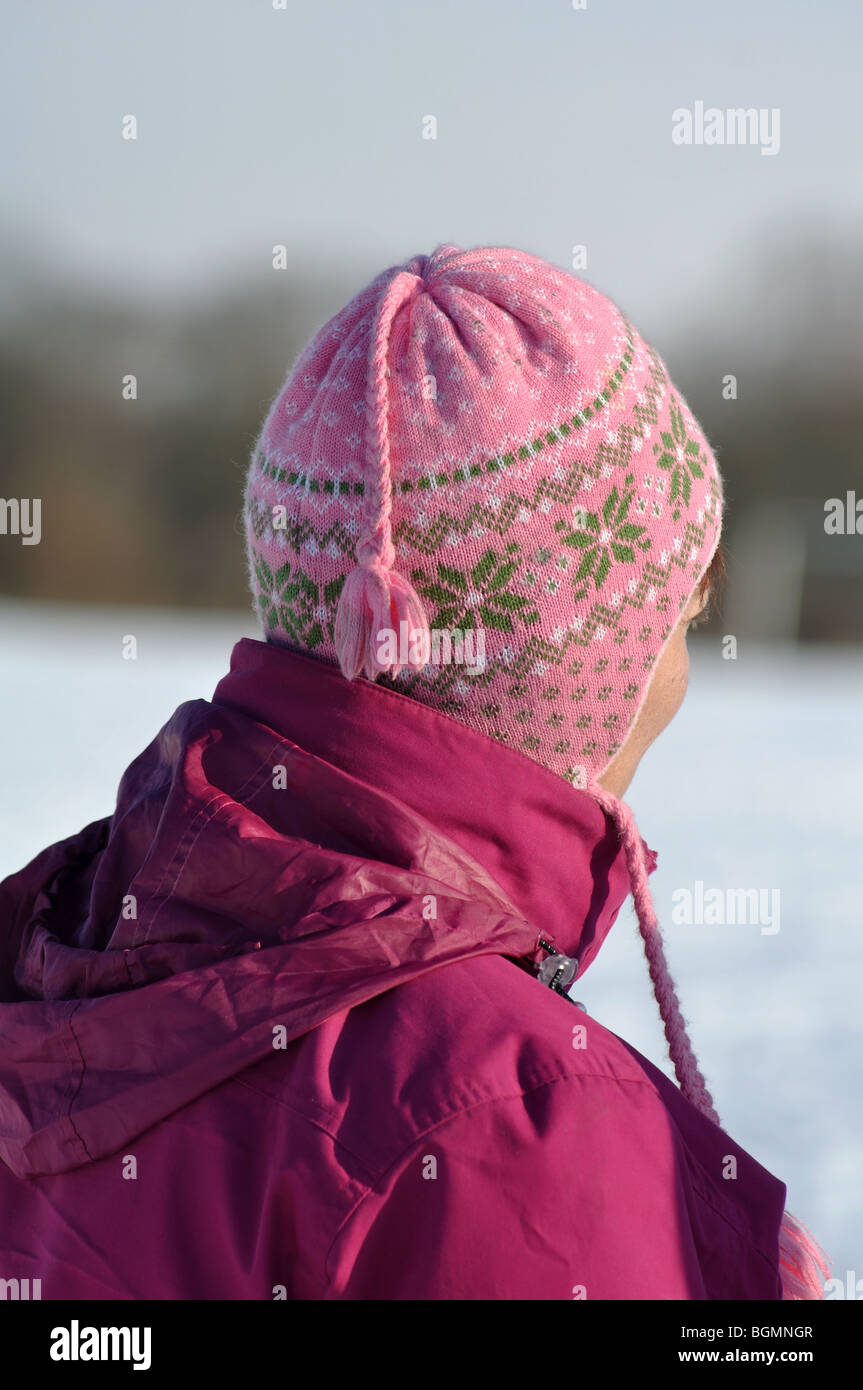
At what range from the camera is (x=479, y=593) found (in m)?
1.20

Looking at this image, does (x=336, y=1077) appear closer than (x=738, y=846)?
Yes

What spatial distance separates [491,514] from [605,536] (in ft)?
0.43

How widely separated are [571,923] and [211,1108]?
0.44 meters

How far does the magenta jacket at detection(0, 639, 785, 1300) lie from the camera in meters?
0.91

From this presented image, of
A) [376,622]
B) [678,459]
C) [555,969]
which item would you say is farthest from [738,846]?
[376,622]

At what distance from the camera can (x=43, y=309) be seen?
17125 mm

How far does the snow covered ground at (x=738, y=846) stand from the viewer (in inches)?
96.1

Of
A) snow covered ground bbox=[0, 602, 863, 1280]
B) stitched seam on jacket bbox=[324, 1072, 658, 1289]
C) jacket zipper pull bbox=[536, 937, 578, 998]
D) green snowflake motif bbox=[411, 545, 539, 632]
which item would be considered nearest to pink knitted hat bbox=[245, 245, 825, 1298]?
green snowflake motif bbox=[411, 545, 539, 632]

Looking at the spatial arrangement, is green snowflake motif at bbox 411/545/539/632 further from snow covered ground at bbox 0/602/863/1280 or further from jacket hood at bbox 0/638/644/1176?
snow covered ground at bbox 0/602/863/1280

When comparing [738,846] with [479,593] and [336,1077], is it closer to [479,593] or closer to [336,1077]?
[479,593]

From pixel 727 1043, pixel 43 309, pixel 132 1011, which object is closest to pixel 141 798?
pixel 132 1011

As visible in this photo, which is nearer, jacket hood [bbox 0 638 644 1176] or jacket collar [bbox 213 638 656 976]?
jacket hood [bbox 0 638 644 1176]

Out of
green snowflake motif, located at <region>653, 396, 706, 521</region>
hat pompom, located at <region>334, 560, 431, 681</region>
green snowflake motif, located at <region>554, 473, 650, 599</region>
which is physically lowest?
hat pompom, located at <region>334, 560, 431, 681</region>

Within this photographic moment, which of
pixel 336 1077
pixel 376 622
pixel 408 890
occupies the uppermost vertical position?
pixel 376 622
